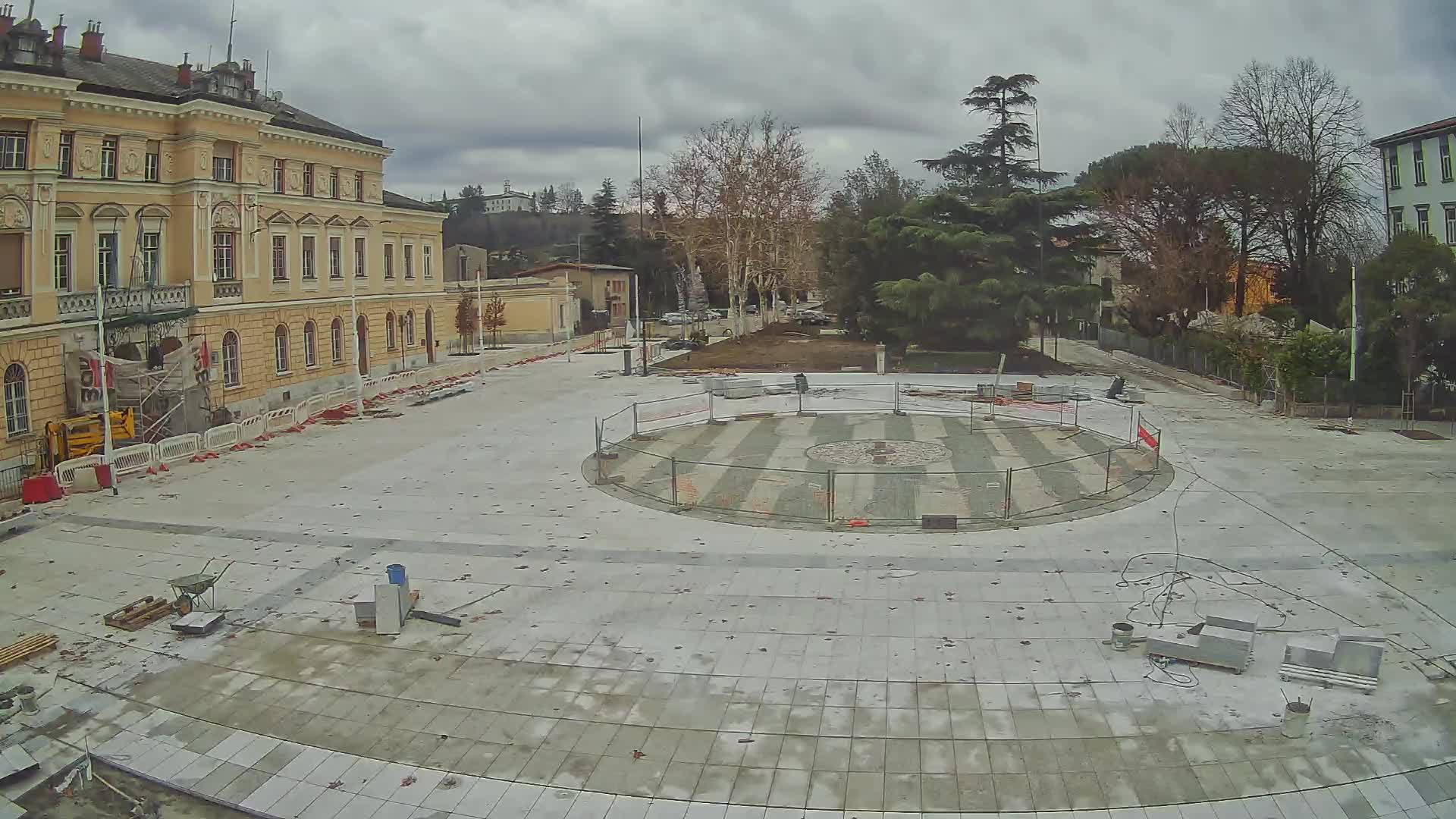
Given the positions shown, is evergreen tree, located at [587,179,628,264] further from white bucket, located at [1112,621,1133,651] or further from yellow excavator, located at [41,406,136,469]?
white bucket, located at [1112,621,1133,651]

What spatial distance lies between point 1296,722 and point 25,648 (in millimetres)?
14934

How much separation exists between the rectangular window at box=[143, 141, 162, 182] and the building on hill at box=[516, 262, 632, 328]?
4466cm

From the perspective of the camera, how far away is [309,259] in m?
40.9

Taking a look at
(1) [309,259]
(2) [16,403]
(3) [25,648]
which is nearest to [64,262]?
(2) [16,403]

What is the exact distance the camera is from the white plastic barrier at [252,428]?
1089 inches

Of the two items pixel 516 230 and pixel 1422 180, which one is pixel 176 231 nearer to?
pixel 1422 180

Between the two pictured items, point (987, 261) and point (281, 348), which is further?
point (987, 261)

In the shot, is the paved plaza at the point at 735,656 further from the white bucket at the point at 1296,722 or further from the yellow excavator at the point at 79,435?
the yellow excavator at the point at 79,435

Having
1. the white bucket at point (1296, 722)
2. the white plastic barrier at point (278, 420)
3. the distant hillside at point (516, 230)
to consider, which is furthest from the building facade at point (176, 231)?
the distant hillside at point (516, 230)

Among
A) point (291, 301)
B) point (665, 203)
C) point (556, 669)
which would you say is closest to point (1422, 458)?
point (556, 669)

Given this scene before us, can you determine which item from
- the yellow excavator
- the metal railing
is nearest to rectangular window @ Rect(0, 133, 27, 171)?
the yellow excavator

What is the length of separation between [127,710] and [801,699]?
25.0ft

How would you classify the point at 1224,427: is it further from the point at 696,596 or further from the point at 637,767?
the point at 637,767

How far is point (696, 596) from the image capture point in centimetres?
1488
